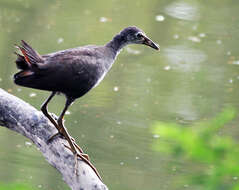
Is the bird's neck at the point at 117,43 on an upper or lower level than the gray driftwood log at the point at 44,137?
upper

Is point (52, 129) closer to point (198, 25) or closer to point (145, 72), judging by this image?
point (145, 72)

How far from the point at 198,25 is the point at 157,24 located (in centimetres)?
56

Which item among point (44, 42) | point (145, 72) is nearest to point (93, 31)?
point (44, 42)

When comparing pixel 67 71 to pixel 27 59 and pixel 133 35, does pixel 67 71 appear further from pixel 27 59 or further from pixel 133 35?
pixel 133 35

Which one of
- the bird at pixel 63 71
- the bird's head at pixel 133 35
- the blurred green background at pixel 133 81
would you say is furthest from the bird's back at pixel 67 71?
the blurred green background at pixel 133 81

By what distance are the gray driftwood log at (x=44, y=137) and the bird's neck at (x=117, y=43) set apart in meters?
0.58

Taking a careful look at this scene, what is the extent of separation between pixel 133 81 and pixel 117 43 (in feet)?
9.75

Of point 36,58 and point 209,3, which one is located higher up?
point 36,58

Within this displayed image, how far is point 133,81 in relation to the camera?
613 cm

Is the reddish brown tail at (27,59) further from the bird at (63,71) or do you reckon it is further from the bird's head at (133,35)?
the bird's head at (133,35)

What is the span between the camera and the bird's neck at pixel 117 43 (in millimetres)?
3126

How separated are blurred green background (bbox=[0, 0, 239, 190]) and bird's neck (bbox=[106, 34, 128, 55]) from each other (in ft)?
2.19

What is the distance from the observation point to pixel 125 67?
253 inches

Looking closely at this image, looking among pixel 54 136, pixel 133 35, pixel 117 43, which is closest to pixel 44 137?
pixel 54 136
